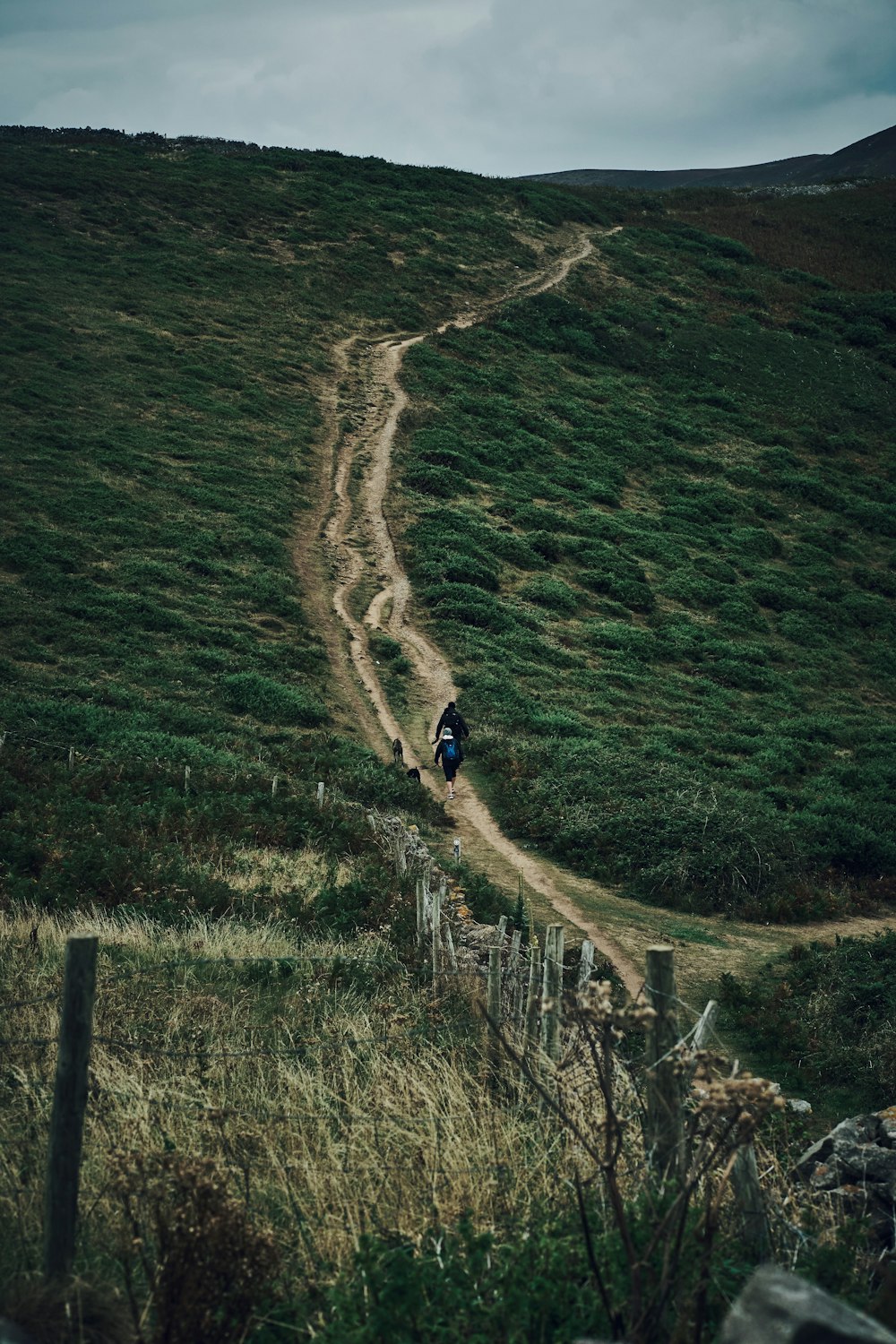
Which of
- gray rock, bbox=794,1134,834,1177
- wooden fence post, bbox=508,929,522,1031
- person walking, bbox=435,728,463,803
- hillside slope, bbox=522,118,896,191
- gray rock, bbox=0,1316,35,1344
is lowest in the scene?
person walking, bbox=435,728,463,803

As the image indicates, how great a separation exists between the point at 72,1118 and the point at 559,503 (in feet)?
117

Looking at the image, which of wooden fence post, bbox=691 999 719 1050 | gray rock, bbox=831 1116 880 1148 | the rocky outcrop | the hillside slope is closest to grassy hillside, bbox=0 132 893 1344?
wooden fence post, bbox=691 999 719 1050

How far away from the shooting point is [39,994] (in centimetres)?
688

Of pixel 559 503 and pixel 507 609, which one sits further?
pixel 559 503

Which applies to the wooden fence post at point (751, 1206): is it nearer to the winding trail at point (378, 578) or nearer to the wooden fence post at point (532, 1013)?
the wooden fence post at point (532, 1013)

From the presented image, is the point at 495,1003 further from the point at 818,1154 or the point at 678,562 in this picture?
the point at 678,562

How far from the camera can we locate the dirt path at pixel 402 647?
539 inches

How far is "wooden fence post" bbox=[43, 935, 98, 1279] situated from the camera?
4.12 m

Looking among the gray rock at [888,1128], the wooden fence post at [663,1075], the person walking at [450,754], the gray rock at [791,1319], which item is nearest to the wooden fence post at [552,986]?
the wooden fence post at [663,1075]

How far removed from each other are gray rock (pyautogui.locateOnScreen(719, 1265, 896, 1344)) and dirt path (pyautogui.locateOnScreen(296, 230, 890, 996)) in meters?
8.55

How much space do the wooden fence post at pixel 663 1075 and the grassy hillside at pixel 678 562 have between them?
36.9ft

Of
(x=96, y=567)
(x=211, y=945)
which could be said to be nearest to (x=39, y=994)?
(x=211, y=945)

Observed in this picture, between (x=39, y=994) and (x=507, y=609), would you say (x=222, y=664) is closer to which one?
(x=507, y=609)

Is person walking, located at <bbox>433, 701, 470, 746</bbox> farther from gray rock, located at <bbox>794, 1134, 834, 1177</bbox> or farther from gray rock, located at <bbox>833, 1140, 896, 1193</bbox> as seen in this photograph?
gray rock, located at <bbox>833, 1140, 896, 1193</bbox>
